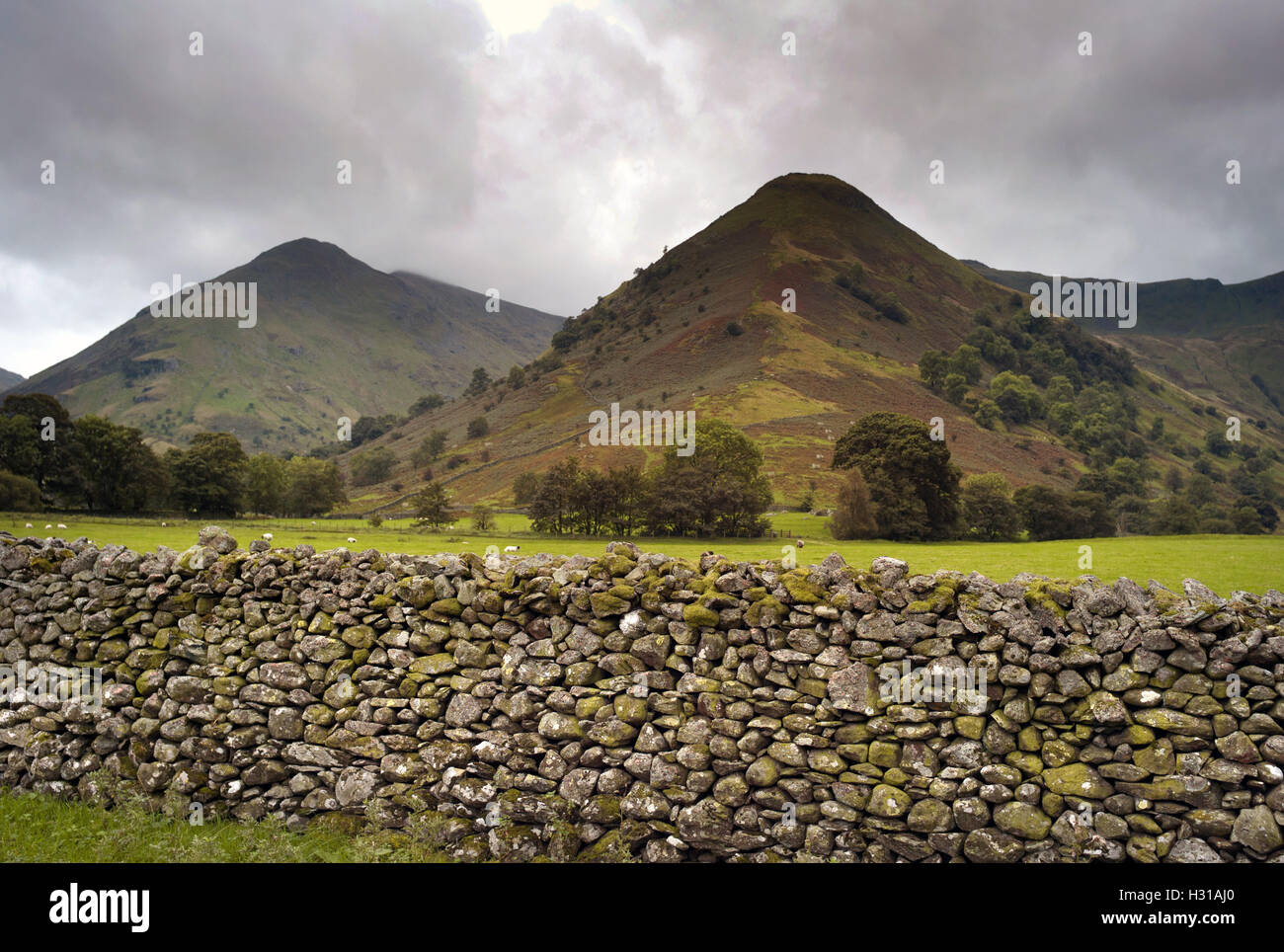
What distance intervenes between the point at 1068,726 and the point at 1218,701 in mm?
1144

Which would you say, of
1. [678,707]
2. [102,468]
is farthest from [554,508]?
[678,707]

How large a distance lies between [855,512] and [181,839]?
47.0m

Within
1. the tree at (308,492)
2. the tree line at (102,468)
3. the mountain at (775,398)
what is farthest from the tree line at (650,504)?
the tree at (308,492)

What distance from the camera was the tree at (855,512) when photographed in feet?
161

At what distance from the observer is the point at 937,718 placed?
5969 millimetres

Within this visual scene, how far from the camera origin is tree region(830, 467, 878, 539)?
49.0 metres

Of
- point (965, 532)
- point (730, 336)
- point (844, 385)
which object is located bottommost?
point (965, 532)

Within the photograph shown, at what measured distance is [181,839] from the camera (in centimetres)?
675

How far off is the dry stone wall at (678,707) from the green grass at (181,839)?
21 centimetres

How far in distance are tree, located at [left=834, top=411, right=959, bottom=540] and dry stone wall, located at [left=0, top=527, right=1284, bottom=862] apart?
46.7 meters

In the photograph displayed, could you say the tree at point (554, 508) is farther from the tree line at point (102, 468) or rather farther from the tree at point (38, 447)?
the tree at point (38, 447)

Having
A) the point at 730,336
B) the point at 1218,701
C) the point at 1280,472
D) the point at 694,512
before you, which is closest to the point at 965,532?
the point at 694,512

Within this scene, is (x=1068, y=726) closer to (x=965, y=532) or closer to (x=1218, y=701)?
(x=1218, y=701)

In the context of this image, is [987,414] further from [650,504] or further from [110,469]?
[110,469]
